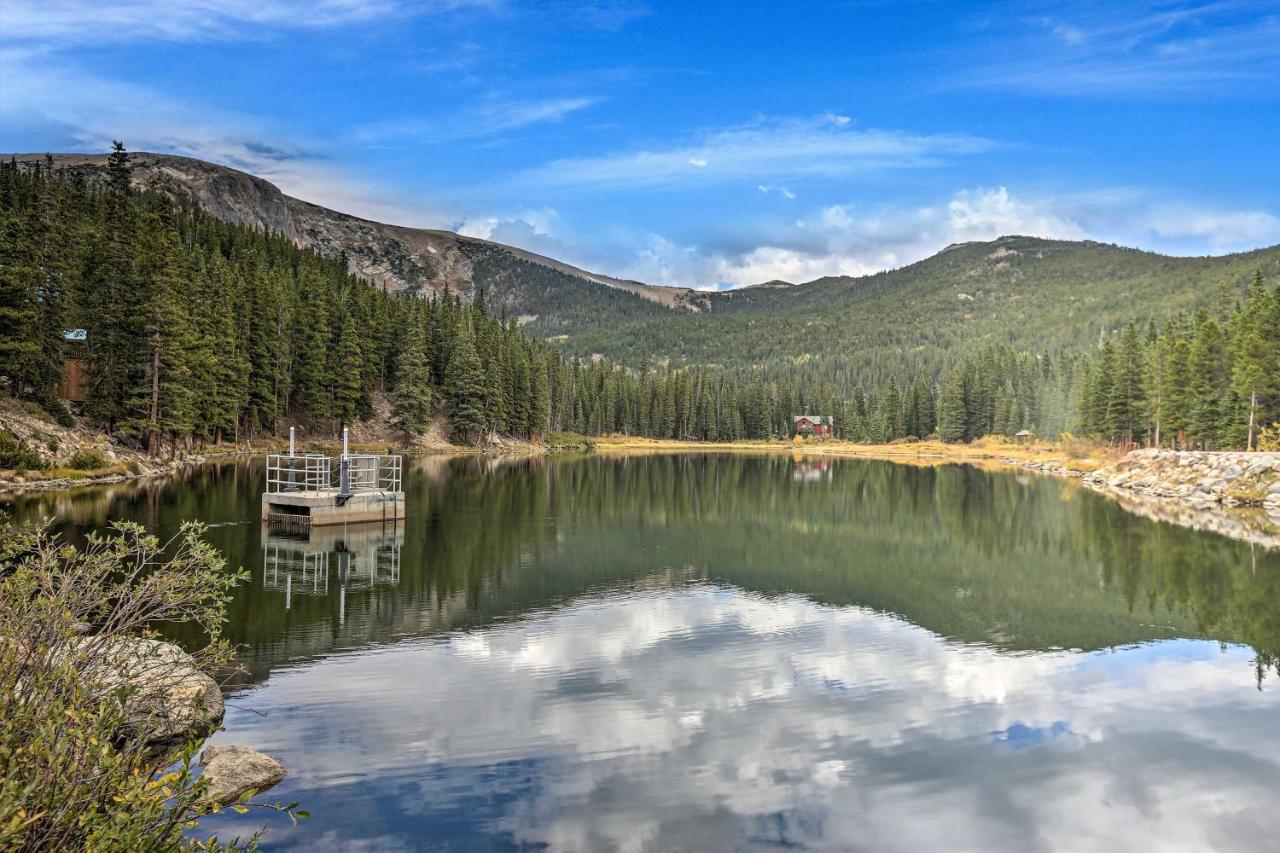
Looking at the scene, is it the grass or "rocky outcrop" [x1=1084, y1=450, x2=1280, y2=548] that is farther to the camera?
the grass

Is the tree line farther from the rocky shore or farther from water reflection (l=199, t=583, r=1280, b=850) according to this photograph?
water reflection (l=199, t=583, r=1280, b=850)

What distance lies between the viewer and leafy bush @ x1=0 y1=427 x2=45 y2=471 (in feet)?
146

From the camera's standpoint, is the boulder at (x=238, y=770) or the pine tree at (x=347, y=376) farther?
the pine tree at (x=347, y=376)

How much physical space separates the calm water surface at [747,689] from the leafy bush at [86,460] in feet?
43.8

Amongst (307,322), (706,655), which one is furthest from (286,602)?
(307,322)

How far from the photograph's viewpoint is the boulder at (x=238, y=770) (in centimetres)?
1110

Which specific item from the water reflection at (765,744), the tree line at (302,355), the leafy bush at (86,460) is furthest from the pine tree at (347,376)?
the water reflection at (765,744)

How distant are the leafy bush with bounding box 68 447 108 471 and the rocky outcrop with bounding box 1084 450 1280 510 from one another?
69.3 m

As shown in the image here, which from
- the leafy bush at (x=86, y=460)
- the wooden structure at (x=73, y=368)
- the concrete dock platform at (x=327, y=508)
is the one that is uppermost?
the wooden structure at (x=73, y=368)

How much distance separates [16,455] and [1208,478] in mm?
75086

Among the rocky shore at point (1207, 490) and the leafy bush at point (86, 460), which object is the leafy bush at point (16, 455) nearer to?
the leafy bush at point (86, 460)

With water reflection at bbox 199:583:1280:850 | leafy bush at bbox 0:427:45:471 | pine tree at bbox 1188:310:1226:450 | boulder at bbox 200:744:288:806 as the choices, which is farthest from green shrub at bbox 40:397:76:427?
pine tree at bbox 1188:310:1226:450

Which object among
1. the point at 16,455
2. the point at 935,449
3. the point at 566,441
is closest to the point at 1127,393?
the point at 935,449

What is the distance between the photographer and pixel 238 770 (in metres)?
11.4
